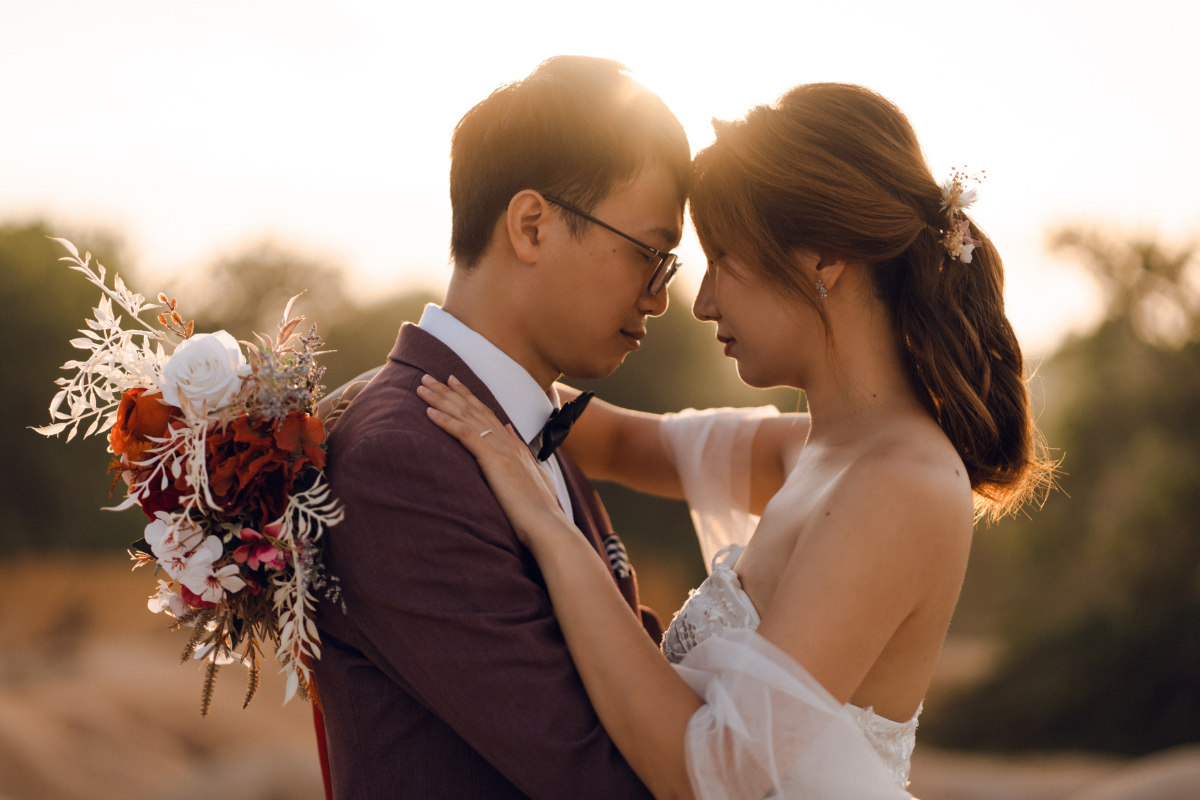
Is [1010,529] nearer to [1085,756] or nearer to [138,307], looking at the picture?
[1085,756]

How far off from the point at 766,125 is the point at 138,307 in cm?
181

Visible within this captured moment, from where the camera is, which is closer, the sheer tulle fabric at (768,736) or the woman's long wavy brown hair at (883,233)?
the sheer tulle fabric at (768,736)

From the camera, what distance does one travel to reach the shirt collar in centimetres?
260

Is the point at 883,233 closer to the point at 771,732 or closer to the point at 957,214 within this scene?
the point at 957,214

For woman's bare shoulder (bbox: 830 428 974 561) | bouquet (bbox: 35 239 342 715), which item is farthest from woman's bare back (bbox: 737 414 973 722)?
bouquet (bbox: 35 239 342 715)

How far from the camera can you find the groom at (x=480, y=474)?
2119mm

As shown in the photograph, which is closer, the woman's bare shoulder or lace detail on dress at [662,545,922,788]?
the woman's bare shoulder

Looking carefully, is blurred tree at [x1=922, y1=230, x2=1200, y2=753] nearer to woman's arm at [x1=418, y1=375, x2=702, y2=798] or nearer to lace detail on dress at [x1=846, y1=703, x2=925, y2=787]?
lace detail on dress at [x1=846, y1=703, x2=925, y2=787]

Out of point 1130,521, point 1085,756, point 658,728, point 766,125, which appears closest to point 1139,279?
point 1130,521

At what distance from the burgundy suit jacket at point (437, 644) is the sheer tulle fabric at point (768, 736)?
21 centimetres

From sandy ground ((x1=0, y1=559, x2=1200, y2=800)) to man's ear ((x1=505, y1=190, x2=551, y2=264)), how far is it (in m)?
6.89

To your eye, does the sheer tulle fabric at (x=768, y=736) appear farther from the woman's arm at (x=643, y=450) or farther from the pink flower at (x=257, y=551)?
the woman's arm at (x=643, y=450)

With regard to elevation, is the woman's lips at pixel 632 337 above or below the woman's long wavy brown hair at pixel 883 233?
below

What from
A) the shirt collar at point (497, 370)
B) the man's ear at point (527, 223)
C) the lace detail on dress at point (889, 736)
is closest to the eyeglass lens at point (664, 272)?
the man's ear at point (527, 223)
